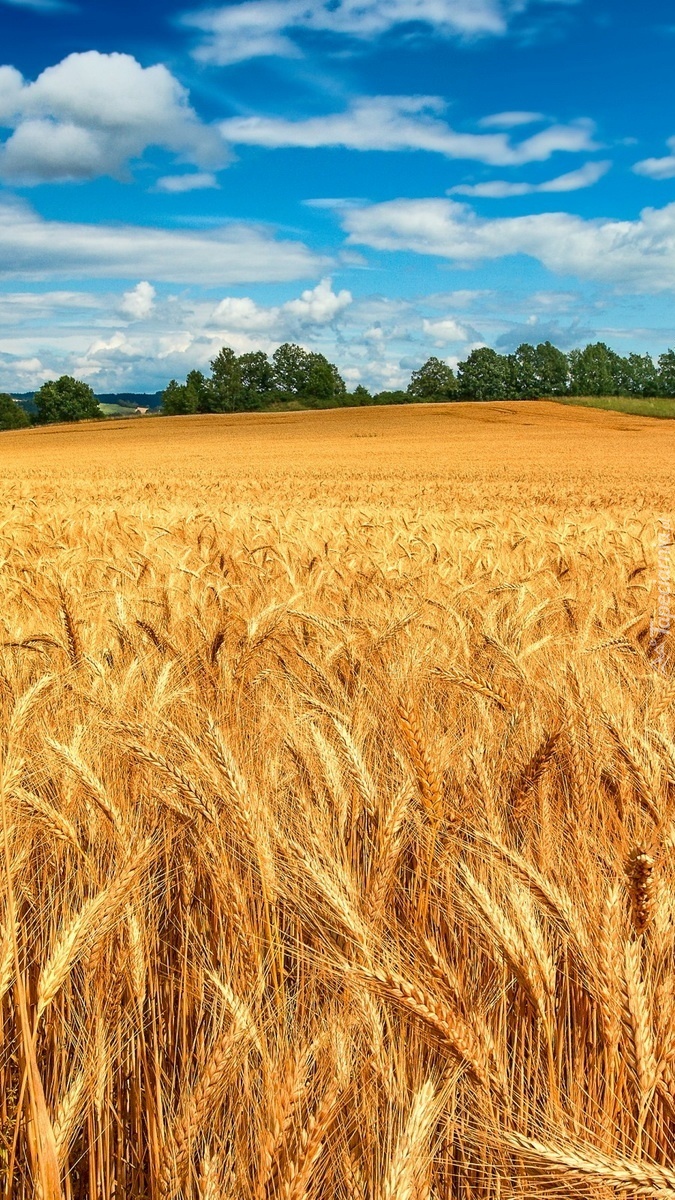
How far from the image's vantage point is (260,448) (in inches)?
1426

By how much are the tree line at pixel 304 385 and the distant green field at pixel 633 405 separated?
67.3 feet

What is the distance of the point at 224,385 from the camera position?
91.8 meters

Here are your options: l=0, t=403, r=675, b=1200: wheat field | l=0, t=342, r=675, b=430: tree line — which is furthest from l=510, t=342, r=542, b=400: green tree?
l=0, t=403, r=675, b=1200: wheat field

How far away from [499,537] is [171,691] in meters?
3.77

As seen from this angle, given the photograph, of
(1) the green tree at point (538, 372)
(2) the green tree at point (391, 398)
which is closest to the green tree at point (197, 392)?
(2) the green tree at point (391, 398)

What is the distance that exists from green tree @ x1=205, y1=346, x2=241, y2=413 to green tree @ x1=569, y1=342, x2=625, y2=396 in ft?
129

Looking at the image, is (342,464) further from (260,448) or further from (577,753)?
(577,753)

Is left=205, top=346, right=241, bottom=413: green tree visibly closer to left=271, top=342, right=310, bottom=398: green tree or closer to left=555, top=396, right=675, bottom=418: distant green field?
left=271, top=342, right=310, bottom=398: green tree

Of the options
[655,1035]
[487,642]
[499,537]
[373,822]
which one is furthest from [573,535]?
[655,1035]

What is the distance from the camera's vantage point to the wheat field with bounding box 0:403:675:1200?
1001 millimetres

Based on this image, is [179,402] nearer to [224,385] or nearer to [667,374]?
[224,385]

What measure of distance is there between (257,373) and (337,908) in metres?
99.7

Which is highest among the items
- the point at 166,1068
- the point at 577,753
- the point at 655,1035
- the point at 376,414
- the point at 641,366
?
the point at 641,366

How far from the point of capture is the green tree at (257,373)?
95.6 m
